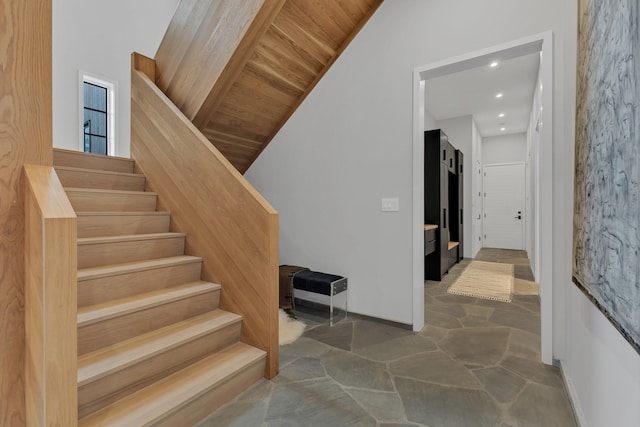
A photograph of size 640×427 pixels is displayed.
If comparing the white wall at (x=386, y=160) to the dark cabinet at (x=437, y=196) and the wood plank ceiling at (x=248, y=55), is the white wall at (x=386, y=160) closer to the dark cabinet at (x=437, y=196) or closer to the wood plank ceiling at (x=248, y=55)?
the wood plank ceiling at (x=248, y=55)

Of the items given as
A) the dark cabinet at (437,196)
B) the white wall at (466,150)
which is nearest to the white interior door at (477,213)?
the white wall at (466,150)

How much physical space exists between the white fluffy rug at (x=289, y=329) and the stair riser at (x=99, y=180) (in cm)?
184

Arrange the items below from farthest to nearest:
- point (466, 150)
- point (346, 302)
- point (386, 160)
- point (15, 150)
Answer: point (466, 150)
point (346, 302)
point (386, 160)
point (15, 150)

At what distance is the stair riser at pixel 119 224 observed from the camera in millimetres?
2184

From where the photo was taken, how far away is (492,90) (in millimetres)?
5125

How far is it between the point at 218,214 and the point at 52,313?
119cm

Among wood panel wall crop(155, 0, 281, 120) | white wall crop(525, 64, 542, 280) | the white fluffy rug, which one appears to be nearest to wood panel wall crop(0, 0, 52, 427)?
wood panel wall crop(155, 0, 281, 120)

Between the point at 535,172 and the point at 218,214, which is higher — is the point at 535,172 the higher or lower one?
the higher one

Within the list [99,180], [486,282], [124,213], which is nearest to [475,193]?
[486,282]

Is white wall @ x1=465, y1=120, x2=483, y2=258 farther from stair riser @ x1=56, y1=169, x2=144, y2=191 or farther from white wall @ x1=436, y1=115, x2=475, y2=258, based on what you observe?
stair riser @ x1=56, y1=169, x2=144, y2=191

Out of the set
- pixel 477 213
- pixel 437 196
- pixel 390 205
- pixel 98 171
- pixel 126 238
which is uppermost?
pixel 98 171

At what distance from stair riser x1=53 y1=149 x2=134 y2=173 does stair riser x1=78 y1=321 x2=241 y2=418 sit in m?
1.97

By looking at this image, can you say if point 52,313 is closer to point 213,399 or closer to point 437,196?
point 213,399

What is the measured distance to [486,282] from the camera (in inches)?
177
